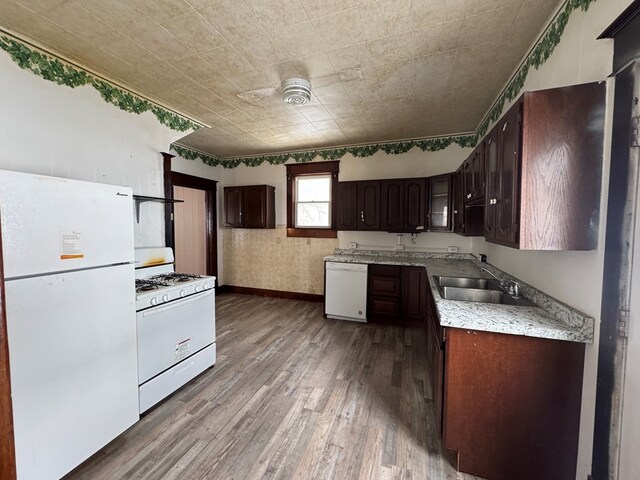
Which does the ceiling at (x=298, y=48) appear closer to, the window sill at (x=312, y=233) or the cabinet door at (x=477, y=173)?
the cabinet door at (x=477, y=173)

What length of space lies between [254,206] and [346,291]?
235cm

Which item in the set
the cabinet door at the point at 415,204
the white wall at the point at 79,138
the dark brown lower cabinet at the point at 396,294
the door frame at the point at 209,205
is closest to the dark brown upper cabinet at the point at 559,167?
the dark brown lower cabinet at the point at 396,294

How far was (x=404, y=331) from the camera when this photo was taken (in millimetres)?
3553

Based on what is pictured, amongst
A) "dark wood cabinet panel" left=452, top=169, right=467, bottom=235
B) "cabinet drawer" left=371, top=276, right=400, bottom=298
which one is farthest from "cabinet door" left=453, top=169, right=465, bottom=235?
"cabinet drawer" left=371, top=276, right=400, bottom=298

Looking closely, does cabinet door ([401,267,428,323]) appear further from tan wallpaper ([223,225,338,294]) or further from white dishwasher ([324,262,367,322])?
tan wallpaper ([223,225,338,294])

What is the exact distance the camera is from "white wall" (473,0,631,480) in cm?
120

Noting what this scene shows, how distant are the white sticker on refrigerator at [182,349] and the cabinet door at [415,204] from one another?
3115 millimetres

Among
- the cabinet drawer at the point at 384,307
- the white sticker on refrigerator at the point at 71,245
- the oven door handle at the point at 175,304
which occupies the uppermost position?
the white sticker on refrigerator at the point at 71,245

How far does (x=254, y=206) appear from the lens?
481 centimetres

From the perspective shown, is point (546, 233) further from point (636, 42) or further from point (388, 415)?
point (388, 415)

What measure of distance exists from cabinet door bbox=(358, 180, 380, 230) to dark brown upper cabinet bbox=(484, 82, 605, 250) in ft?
8.77

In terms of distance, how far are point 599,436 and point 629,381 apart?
1.08ft

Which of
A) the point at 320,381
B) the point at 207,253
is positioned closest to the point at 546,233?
the point at 320,381

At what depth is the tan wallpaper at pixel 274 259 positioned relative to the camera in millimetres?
Answer: 4750
